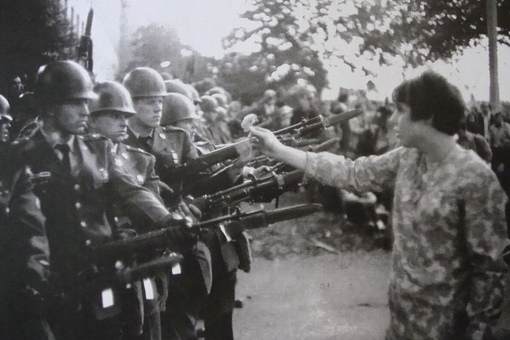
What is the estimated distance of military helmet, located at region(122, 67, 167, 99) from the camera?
2.20m

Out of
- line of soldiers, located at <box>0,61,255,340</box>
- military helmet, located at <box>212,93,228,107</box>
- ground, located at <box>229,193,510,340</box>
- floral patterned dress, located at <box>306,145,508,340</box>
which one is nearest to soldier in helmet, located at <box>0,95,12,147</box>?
line of soldiers, located at <box>0,61,255,340</box>

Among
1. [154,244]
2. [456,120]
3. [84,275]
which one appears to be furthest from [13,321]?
[456,120]

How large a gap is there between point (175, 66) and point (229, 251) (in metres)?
0.89

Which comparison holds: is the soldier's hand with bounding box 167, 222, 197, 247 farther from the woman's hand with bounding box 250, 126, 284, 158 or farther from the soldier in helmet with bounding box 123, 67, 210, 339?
the soldier in helmet with bounding box 123, 67, 210, 339

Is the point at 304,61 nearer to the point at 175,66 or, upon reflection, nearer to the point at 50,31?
the point at 175,66

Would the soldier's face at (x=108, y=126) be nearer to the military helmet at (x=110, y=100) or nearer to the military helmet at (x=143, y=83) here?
the military helmet at (x=110, y=100)

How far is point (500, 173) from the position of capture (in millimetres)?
2025

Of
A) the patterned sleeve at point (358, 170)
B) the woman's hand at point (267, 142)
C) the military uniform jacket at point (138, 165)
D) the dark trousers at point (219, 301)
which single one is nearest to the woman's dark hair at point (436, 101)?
the patterned sleeve at point (358, 170)

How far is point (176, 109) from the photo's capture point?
259cm

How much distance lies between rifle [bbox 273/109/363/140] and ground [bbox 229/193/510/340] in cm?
28

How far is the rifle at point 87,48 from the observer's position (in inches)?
85.6

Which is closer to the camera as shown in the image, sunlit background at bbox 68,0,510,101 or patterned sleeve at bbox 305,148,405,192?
patterned sleeve at bbox 305,148,405,192

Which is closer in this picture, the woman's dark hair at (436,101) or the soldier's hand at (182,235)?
the woman's dark hair at (436,101)

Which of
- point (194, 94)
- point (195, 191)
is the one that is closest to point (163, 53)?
point (194, 94)
